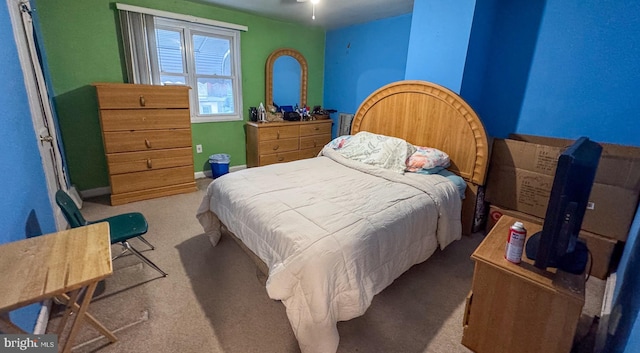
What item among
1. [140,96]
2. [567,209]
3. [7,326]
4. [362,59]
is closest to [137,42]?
[140,96]

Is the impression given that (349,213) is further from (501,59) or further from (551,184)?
(501,59)

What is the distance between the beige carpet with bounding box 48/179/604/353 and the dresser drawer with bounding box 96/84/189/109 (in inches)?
59.2

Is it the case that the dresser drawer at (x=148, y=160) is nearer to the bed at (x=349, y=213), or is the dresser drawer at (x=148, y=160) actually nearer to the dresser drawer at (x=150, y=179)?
the dresser drawer at (x=150, y=179)

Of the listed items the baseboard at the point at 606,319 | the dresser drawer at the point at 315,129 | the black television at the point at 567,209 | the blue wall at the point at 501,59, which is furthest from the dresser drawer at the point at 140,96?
the baseboard at the point at 606,319

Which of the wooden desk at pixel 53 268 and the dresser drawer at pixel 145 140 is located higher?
the dresser drawer at pixel 145 140

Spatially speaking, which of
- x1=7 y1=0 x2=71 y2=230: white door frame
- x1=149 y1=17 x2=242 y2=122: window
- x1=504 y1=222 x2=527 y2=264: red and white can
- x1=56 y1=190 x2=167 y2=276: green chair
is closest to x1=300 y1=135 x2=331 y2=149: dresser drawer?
x1=149 y1=17 x2=242 y2=122: window

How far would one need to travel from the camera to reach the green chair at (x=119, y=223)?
1617mm

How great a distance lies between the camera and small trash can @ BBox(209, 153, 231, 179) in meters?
3.94

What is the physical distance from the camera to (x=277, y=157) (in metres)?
4.27

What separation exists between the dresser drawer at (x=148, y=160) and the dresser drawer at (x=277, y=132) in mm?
1024

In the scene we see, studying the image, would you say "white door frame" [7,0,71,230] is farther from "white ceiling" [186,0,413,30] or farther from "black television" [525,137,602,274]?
"black television" [525,137,602,274]

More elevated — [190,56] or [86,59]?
[190,56]

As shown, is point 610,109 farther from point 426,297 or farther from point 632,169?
point 426,297

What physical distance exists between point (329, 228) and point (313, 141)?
10.7 feet
